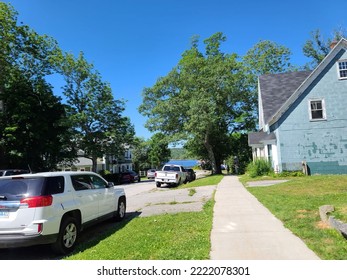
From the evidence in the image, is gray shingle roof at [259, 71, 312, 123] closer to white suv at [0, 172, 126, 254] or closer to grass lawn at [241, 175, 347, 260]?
grass lawn at [241, 175, 347, 260]

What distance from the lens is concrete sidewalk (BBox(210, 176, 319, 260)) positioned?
5.16m

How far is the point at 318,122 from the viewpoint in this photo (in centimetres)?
2123

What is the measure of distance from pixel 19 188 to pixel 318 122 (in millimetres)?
20589

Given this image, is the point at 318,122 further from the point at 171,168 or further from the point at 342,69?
the point at 171,168

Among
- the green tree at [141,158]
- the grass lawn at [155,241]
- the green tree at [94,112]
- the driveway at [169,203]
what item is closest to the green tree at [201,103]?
the green tree at [94,112]

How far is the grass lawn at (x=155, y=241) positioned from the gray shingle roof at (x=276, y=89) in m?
19.0

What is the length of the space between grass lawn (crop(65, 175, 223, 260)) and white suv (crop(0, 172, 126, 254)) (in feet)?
1.88

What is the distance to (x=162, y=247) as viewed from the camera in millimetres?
5883

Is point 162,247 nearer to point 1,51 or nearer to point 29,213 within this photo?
point 29,213

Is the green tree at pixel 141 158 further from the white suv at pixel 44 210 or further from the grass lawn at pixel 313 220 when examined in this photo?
the white suv at pixel 44 210

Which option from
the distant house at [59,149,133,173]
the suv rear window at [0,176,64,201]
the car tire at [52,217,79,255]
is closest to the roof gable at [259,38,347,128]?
the car tire at [52,217,79,255]

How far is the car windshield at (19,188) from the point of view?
19.7 feet

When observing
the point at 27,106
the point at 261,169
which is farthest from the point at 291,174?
the point at 27,106

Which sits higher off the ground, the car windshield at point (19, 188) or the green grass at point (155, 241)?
the car windshield at point (19, 188)
